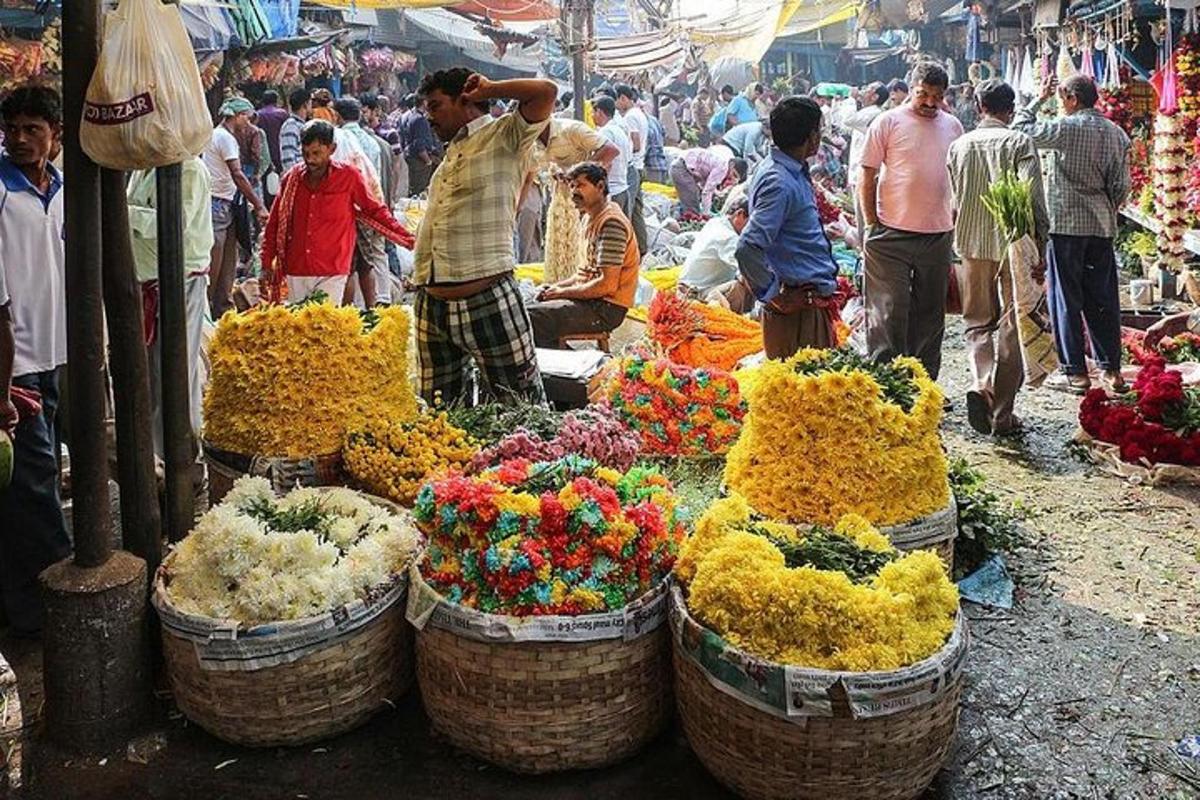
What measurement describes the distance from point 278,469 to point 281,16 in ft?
29.6

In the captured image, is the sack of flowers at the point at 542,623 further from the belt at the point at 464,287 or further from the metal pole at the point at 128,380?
the belt at the point at 464,287

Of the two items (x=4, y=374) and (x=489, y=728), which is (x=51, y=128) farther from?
(x=489, y=728)

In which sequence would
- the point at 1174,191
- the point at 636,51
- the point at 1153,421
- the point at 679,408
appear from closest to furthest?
the point at 679,408 → the point at 1153,421 → the point at 1174,191 → the point at 636,51

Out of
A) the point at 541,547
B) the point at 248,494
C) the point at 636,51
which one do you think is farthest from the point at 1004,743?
the point at 636,51

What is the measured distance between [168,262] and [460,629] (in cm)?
158

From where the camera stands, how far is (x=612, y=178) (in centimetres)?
1032

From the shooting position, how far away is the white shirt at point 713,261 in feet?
28.6

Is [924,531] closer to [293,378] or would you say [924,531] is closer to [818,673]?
[818,673]

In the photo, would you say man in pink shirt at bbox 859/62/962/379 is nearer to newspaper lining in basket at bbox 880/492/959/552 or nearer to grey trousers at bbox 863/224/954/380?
grey trousers at bbox 863/224/954/380

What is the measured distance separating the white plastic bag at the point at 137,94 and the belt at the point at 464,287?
4.65 feet

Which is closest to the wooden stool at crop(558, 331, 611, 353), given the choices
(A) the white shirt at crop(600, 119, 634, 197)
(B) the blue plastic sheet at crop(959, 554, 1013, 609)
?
(B) the blue plastic sheet at crop(959, 554, 1013, 609)

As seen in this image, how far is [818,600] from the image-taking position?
8.79 ft

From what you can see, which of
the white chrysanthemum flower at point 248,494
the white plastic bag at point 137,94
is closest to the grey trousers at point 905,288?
the white chrysanthemum flower at point 248,494

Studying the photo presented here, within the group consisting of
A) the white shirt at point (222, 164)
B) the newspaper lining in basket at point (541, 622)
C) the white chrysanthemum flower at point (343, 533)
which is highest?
the white shirt at point (222, 164)
